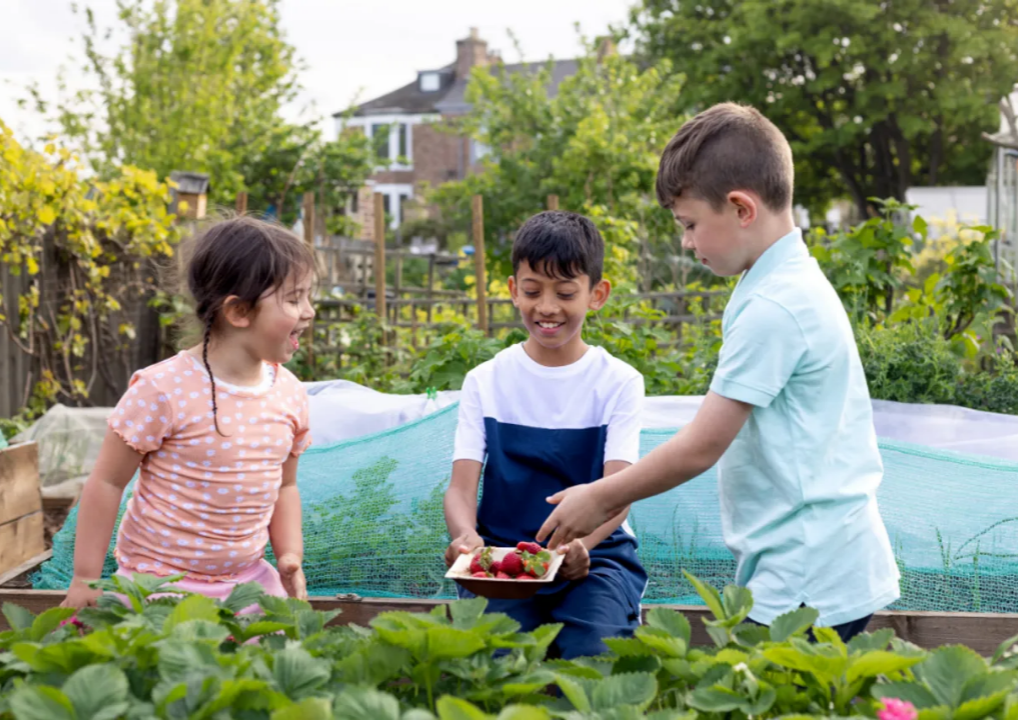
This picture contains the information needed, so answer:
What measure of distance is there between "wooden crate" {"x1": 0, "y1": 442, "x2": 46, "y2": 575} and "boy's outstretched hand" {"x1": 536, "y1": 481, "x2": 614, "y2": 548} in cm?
211

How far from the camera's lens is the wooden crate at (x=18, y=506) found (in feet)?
11.0

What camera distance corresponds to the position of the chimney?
4691 cm

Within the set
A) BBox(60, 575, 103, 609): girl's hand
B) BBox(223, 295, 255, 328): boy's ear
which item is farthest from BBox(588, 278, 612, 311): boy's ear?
BBox(60, 575, 103, 609): girl's hand

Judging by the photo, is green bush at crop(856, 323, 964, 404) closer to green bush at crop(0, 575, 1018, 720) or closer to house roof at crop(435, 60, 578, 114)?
green bush at crop(0, 575, 1018, 720)

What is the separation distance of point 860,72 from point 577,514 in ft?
90.7

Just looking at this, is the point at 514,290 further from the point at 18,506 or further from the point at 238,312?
the point at 18,506

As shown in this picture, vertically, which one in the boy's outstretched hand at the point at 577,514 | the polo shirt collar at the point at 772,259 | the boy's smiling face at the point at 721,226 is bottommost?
the boy's outstretched hand at the point at 577,514

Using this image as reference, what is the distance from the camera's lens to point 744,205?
1.97m

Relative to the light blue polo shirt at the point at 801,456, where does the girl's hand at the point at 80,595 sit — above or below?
below

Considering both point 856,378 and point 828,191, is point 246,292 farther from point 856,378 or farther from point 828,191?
point 828,191

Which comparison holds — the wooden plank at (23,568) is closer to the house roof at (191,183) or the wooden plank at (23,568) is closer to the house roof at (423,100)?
the house roof at (191,183)

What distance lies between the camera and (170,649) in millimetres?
1112

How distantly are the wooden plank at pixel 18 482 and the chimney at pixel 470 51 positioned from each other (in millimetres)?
44976

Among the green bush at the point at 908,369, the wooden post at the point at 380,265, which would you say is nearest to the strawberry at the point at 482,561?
Result: the green bush at the point at 908,369
